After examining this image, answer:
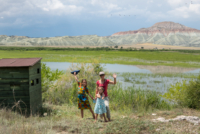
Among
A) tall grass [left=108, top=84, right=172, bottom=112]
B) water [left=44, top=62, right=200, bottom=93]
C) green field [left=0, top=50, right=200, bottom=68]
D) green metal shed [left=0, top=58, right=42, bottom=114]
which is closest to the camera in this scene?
green metal shed [left=0, top=58, right=42, bottom=114]

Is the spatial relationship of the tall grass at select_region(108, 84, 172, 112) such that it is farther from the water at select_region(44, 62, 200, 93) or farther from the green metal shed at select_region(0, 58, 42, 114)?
the green metal shed at select_region(0, 58, 42, 114)

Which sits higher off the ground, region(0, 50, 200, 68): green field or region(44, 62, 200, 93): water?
region(0, 50, 200, 68): green field

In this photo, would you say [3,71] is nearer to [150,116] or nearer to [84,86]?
[84,86]

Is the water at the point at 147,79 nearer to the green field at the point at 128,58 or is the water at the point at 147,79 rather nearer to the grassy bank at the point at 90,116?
the grassy bank at the point at 90,116

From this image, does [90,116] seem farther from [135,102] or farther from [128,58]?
[128,58]

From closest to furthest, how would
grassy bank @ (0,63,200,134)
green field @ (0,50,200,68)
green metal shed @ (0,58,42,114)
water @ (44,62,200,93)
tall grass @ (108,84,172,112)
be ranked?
grassy bank @ (0,63,200,134), green metal shed @ (0,58,42,114), tall grass @ (108,84,172,112), water @ (44,62,200,93), green field @ (0,50,200,68)

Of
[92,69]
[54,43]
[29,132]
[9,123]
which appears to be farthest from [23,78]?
[54,43]

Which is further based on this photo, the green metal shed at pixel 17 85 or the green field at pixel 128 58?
the green field at pixel 128 58

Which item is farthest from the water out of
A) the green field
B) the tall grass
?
the green field

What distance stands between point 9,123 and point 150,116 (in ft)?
15.7

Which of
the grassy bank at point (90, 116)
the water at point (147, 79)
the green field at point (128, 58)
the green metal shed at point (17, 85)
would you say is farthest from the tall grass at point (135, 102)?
the green field at point (128, 58)

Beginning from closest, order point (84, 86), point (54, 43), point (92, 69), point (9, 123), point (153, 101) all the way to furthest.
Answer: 1. point (9, 123)
2. point (84, 86)
3. point (153, 101)
4. point (92, 69)
5. point (54, 43)

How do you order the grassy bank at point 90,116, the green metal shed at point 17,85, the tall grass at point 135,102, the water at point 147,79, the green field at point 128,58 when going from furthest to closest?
the green field at point 128,58
the water at point 147,79
the tall grass at point 135,102
the green metal shed at point 17,85
the grassy bank at point 90,116

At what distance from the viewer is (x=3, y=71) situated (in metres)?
7.68
